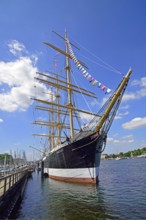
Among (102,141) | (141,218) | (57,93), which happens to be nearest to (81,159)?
(102,141)

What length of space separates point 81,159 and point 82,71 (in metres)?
10.2

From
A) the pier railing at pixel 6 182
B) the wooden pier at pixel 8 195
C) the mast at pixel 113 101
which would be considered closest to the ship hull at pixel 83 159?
the mast at pixel 113 101

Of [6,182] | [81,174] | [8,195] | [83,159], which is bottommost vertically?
[8,195]

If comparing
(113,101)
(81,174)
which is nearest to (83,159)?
(81,174)

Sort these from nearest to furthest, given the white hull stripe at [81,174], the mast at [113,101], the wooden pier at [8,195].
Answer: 1. the wooden pier at [8,195]
2. the mast at [113,101]
3. the white hull stripe at [81,174]

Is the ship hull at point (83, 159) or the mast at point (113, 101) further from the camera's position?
the ship hull at point (83, 159)

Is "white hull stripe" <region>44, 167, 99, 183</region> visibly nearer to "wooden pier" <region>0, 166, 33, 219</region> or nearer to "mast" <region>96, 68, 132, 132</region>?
"mast" <region>96, 68, 132, 132</region>

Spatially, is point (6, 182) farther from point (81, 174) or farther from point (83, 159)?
point (81, 174)

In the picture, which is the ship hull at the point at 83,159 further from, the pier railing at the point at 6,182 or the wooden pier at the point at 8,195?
the wooden pier at the point at 8,195

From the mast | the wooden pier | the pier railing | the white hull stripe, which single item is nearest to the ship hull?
the white hull stripe

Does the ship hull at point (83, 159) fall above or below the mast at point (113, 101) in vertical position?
below

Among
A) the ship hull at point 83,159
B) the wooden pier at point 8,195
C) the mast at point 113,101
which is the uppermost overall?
the mast at point 113,101

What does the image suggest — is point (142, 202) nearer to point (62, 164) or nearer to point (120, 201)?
point (120, 201)

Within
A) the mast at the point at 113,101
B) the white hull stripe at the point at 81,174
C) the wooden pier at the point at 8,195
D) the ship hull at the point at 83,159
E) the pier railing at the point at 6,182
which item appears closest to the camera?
the wooden pier at the point at 8,195
